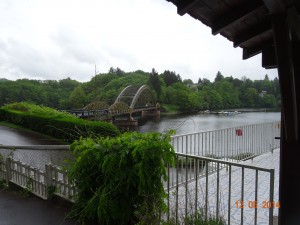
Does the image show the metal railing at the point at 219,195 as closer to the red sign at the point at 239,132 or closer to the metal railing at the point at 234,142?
the metal railing at the point at 234,142

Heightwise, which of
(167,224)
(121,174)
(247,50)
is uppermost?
(247,50)

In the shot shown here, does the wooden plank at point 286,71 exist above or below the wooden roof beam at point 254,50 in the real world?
below

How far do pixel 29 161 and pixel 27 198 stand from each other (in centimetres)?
103

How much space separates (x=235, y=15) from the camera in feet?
7.47

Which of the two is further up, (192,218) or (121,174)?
(121,174)

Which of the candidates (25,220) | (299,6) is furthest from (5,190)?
(299,6)

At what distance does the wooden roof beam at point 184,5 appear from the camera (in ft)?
6.37

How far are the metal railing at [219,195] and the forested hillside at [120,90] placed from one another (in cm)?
3978

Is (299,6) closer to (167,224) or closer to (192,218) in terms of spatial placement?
(192,218)

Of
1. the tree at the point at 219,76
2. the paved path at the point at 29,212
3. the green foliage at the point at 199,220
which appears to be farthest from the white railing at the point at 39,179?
the tree at the point at 219,76

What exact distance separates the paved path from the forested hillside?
39.4m

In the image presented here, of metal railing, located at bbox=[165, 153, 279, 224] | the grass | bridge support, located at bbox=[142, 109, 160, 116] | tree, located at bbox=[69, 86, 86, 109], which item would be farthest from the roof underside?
the grass

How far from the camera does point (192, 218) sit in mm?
2352

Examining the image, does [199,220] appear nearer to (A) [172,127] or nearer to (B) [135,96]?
(A) [172,127]
